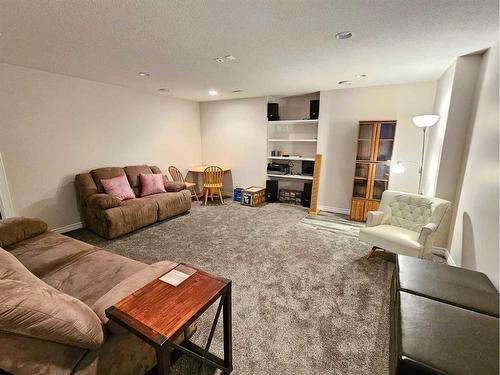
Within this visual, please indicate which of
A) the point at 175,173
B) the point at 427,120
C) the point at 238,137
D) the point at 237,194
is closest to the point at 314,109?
the point at 238,137

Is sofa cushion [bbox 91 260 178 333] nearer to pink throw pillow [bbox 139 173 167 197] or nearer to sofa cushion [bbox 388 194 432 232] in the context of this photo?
sofa cushion [bbox 388 194 432 232]

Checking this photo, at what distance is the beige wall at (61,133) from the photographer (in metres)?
3.08

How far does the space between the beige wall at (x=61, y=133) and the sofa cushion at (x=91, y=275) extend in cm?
218

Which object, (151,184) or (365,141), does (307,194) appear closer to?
(365,141)

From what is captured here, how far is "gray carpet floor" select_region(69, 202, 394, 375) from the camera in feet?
5.23

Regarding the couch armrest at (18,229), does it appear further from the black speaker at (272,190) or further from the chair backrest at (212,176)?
the black speaker at (272,190)

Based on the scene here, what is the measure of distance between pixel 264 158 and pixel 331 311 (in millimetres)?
3897

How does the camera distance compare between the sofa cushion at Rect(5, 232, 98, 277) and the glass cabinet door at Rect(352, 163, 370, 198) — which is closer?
the sofa cushion at Rect(5, 232, 98, 277)

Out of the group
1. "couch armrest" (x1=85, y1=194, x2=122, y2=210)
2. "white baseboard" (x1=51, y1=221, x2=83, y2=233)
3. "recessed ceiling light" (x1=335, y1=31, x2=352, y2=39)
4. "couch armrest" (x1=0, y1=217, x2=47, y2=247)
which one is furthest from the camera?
"white baseboard" (x1=51, y1=221, x2=83, y2=233)

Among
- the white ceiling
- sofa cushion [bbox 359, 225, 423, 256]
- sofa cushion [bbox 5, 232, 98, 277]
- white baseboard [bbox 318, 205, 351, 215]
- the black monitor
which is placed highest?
the white ceiling

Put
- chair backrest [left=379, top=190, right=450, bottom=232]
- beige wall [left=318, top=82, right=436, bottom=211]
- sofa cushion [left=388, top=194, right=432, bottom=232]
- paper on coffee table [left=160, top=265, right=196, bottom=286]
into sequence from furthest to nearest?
beige wall [left=318, top=82, right=436, bottom=211], sofa cushion [left=388, top=194, right=432, bottom=232], chair backrest [left=379, top=190, right=450, bottom=232], paper on coffee table [left=160, top=265, right=196, bottom=286]

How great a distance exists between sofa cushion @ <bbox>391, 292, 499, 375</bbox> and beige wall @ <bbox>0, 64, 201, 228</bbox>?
4.42 metres

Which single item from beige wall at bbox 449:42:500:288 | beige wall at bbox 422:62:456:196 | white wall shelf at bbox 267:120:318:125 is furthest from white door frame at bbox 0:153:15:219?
beige wall at bbox 422:62:456:196

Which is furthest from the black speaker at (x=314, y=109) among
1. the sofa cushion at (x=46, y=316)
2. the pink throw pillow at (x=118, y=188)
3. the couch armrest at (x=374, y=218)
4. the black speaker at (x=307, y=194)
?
the sofa cushion at (x=46, y=316)
